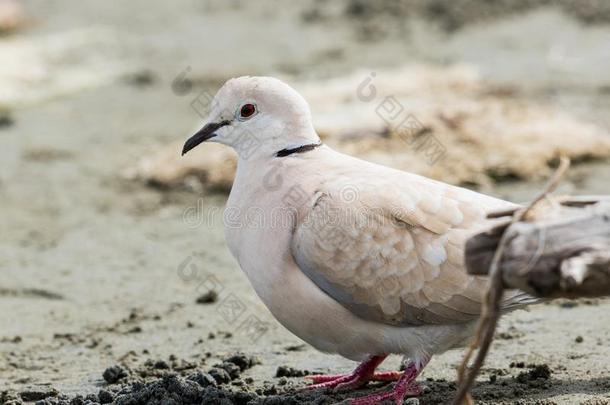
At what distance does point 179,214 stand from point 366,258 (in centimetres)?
364

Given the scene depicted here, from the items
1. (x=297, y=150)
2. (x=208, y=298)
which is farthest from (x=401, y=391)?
(x=208, y=298)

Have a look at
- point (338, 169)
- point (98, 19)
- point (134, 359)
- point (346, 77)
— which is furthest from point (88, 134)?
point (338, 169)

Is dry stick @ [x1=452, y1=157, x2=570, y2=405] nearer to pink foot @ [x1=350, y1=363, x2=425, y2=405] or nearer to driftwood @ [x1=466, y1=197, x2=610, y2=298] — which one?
driftwood @ [x1=466, y1=197, x2=610, y2=298]

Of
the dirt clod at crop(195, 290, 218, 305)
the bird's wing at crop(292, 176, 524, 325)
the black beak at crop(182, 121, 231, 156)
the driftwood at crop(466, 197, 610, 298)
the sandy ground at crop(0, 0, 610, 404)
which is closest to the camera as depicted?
the driftwood at crop(466, 197, 610, 298)

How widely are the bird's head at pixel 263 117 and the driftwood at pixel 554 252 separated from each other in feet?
5.50

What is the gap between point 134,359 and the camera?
5598 millimetres

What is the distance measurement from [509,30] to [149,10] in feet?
14.1

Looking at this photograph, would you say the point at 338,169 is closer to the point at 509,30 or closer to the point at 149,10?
the point at 509,30

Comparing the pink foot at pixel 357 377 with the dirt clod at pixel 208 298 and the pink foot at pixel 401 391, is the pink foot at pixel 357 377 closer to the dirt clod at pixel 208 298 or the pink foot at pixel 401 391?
the pink foot at pixel 401 391

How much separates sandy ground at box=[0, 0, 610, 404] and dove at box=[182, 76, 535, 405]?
32cm

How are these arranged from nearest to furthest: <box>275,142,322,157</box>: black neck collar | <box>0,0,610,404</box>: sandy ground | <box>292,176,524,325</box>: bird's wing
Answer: <box>292,176,524,325</box>: bird's wing < <box>275,142,322,157</box>: black neck collar < <box>0,0,610,404</box>: sandy ground

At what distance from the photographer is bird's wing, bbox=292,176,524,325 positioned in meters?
4.52

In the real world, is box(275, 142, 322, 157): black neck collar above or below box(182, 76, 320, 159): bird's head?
below

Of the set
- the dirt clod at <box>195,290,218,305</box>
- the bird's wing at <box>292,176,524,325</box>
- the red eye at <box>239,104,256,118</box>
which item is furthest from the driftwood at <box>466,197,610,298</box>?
the dirt clod at <box>195,290,218,305</box>
